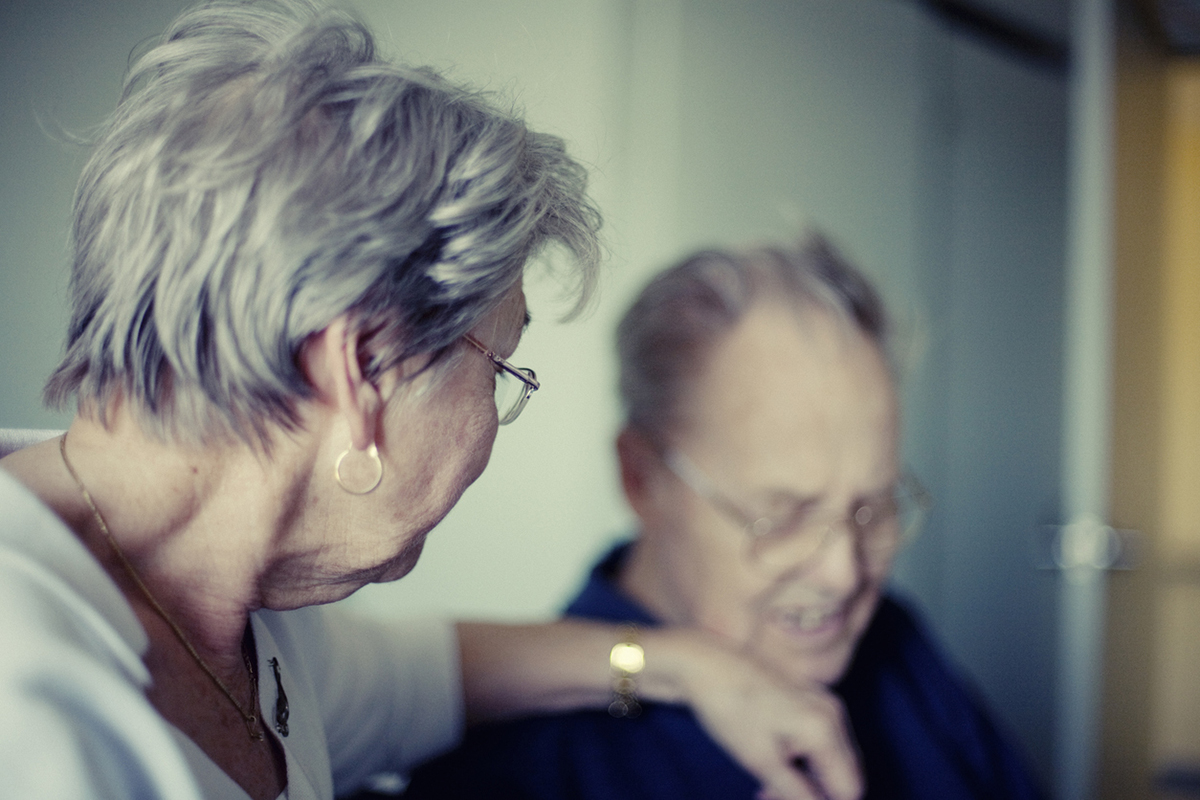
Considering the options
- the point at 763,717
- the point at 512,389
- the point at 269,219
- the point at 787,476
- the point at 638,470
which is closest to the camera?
the point at 269,219

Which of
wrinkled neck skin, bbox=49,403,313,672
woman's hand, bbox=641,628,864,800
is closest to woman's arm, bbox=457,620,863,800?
woman's hand, bbox=641,628,864,800

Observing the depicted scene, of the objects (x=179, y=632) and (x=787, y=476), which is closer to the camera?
(x=179, y=632)

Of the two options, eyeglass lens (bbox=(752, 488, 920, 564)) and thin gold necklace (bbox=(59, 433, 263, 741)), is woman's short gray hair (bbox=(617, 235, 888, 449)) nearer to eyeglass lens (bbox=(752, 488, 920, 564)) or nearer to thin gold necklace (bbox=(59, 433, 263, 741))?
eyeglass lens (bbox=(752, 488, 920, 564))

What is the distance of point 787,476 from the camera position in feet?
3.71

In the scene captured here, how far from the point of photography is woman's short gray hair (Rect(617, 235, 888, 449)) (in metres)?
1.19

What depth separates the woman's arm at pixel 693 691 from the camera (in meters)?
0.96

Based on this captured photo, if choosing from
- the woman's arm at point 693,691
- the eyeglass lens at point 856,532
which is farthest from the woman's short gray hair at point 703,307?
the woman's arm at point 693,691

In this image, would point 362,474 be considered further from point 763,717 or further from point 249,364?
point 763,717

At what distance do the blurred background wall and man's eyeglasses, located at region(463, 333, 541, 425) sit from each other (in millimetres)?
80

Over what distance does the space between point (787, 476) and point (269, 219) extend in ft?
2.53

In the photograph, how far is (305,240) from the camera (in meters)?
0.54

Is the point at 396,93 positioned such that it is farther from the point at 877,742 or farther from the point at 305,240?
the point at 877,742

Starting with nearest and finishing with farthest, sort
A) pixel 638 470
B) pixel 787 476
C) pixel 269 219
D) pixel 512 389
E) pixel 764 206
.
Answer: pixel 269 219 < pixel 512 389 < pixel 787 476 < pixel 638 470 < pixel 764 206

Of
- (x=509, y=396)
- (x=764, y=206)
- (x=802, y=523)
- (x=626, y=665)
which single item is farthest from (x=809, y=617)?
(x=764, y=206)
